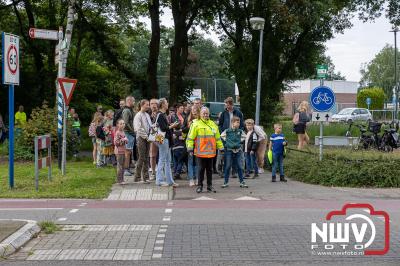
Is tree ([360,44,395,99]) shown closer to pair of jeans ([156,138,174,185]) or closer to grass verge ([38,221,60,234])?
pair of jeans ([156,138,174,185])

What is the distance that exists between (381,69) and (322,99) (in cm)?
10422

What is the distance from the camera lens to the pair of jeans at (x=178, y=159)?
14.2 meters

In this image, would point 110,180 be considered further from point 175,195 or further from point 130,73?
point 130,73

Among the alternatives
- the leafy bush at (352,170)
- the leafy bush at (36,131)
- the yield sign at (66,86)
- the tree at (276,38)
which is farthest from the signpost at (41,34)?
the tree at (276,38)

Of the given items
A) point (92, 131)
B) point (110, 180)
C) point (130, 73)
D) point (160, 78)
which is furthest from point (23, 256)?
point (160, 78)

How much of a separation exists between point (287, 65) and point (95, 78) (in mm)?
17973

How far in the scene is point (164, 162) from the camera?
43.3ft

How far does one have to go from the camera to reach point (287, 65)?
1238 inches

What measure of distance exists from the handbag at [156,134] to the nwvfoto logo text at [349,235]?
14.9 ft

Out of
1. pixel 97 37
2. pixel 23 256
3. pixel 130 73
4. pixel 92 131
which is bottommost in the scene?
pixel 23 256

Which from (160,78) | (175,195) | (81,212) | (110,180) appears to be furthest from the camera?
(160,78)

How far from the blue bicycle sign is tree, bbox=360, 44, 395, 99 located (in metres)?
97.5

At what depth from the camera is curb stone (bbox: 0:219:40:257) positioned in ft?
22.7

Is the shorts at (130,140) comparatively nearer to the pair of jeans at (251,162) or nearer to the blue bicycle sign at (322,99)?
the pair of jeans at (251,162)
